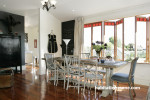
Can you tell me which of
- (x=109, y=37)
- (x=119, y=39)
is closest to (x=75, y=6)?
(x=109, y=37)

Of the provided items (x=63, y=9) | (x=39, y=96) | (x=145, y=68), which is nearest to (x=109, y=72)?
(x=145, y=68)

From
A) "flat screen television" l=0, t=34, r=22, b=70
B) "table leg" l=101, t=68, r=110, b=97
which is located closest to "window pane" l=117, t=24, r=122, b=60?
"table leg" l=101, t=68, r=110, b=97

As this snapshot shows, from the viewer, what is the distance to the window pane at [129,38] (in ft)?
13.9

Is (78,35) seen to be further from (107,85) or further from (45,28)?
(107,85)

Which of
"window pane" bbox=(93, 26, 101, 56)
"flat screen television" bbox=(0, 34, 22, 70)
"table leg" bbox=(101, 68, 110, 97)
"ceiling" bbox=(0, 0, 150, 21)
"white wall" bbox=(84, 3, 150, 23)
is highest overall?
"ceiling" bbox=(0, 0, 150, 21)

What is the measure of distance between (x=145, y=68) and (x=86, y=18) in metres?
3.10

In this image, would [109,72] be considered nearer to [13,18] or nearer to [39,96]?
A: [39,96]

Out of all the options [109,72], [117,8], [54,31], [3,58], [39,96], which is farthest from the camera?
[54,31]

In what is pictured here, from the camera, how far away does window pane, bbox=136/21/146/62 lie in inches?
158

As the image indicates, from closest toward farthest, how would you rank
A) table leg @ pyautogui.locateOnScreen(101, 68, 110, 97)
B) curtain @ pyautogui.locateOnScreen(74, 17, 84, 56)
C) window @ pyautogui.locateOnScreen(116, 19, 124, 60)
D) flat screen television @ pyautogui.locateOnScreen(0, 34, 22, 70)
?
table leg @ pyautogui.locateOnScreen(101, 68, 110, 97) → window @ pyautogui.locateOnScreen(116, 19, 124, 60) → flat screen television @ pyautogui.locateOnScreen(0, 34, 22, 70) → curtain @ pyautogui.locateOnScreen(74, 17, 84, 56)

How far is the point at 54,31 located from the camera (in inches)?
234

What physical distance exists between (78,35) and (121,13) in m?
2.07

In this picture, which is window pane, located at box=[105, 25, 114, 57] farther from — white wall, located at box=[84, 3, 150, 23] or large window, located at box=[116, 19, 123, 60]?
white wall, located at box=[84, 3, 150, 23]

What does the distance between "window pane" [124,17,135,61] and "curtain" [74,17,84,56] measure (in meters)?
1.85
